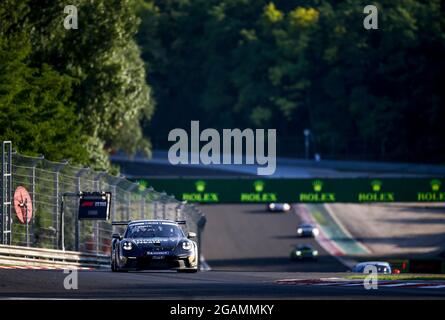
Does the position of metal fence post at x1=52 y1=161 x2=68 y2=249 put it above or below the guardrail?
above

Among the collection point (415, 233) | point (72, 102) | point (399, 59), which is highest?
point (399, 59)

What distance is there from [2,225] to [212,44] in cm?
10398

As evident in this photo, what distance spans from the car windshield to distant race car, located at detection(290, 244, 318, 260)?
40.7 meters

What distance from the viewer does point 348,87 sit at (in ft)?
384

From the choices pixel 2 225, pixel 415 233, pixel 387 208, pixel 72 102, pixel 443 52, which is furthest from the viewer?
pixel 443 52

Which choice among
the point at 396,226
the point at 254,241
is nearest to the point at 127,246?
the point at 254,241

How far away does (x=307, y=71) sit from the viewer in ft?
389

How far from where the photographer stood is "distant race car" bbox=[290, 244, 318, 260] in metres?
67.9

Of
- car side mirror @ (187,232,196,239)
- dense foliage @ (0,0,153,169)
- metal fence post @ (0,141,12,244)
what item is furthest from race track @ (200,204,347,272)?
car side mirror @ (187,232,196,239)

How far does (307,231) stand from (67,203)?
4404cm

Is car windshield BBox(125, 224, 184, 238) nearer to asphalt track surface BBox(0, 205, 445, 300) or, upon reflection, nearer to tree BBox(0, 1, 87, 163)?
asphalt track surface BBox(0, 205, 445, 300)

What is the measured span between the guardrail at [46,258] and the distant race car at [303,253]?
32.5m

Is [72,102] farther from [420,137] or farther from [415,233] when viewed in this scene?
[420,137]
